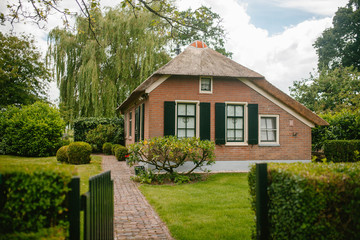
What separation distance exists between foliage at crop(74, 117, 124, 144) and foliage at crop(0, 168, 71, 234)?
18.2m

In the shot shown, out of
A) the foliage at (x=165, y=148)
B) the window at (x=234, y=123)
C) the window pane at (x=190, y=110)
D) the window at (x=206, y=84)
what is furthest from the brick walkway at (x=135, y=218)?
the window at (x=206, y=84)

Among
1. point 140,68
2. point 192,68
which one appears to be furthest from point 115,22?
point 192,68

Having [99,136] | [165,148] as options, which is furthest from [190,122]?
[99,136]

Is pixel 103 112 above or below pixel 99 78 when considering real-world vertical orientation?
below

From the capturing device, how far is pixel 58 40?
19.5 metres

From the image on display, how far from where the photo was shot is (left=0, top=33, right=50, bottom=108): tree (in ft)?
89.6

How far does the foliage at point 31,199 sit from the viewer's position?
2.38 meters

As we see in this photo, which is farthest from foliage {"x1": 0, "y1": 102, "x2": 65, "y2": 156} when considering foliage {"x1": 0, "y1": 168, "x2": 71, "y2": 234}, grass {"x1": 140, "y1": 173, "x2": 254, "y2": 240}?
foliage {"x1": 0, "y1": 168, "x2": 71, "y2": 234}

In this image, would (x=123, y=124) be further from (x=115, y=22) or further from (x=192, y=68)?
(x=192, y=68)

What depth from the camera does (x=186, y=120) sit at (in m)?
11.9

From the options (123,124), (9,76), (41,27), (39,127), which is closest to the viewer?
(41,27)

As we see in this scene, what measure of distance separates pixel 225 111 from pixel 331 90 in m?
14.8

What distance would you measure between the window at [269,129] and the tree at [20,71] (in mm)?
22134

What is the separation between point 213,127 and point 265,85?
2.91 meters
